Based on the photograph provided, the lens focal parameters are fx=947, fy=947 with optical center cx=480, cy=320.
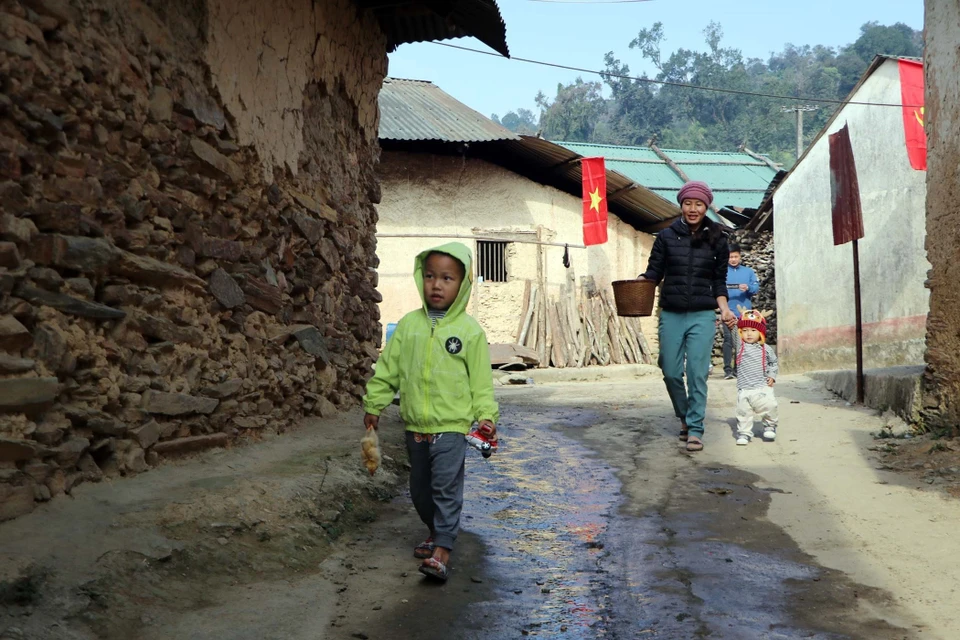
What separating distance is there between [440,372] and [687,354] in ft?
10.8

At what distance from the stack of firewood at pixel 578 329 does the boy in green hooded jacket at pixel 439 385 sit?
12.9 m

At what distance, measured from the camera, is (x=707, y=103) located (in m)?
60.5

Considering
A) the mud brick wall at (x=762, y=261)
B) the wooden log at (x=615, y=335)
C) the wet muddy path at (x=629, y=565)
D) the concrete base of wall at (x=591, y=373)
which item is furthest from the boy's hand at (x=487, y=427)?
the mud brick wall at (x=762, y=261)

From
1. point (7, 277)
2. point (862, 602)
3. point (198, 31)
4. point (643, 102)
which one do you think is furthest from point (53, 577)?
point (643, 102)

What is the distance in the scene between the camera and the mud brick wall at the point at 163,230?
338cm

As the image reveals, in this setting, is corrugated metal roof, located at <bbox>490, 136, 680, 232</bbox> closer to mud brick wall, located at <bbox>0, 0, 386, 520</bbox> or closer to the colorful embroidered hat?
the colorful embroidered hat

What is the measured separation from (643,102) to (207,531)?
2407 inches

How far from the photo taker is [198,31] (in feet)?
15.6

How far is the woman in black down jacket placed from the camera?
657cm

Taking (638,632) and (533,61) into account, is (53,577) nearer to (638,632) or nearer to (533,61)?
(638,632)

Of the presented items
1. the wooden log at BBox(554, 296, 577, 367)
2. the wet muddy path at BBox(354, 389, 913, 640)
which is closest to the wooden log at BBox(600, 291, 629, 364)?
the wooden log at BBox(554, 296, 577, 367)

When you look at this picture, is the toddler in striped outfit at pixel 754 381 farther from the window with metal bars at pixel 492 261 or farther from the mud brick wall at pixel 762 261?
the mud brick wall at pixel 762 261

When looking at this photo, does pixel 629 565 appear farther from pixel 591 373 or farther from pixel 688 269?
pixel 591 373

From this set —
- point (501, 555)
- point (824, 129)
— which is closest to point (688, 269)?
point (501, 555)
